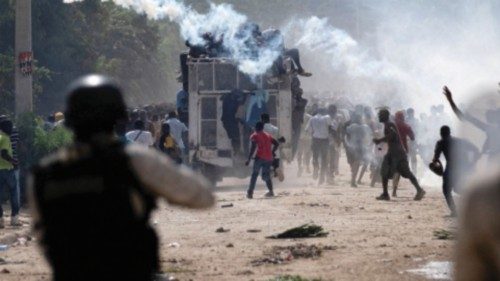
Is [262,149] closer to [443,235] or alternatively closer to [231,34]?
[231,34]

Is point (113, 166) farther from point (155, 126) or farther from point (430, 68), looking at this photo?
point (430, 68)

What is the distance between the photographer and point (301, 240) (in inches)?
600

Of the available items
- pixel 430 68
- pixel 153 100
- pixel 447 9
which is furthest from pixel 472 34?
pixel 153 100

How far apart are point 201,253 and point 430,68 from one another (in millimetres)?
46273

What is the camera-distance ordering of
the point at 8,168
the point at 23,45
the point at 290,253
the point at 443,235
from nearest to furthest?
the point at 290,253 → the point at 443,235 → the point at 8,168 → the point at 23,45

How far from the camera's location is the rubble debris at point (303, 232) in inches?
612

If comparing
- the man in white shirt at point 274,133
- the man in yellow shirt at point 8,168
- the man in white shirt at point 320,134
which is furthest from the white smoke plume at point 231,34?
the man in yellow shirt at point 8,168

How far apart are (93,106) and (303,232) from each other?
10886mm

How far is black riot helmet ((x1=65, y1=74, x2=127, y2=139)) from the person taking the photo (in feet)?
16.0

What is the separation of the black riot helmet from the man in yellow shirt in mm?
12814

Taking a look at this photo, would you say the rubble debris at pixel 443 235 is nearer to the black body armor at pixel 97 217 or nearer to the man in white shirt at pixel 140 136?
the man in white shirt at pixel 140 136

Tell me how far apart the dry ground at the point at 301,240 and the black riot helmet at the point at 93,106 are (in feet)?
14.1

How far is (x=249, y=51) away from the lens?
89.0ft

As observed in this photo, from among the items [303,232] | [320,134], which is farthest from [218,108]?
[303,232]
